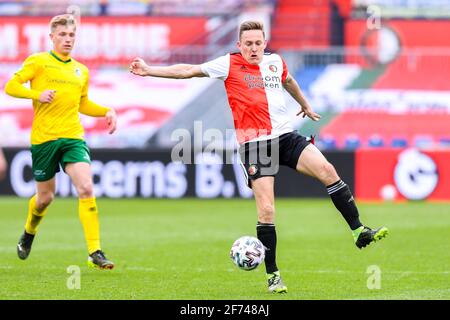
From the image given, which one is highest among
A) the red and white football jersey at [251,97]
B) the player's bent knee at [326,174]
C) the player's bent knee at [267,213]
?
the red and white football jersey at [251,97]

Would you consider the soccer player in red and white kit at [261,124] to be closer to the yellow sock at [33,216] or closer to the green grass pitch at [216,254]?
the green grass pitch at [216,254]

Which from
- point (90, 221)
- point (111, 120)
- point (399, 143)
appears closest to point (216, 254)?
point (90, 221)

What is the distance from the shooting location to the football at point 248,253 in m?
8.88

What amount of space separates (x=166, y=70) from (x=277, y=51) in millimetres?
19253

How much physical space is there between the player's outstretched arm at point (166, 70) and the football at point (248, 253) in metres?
1.55

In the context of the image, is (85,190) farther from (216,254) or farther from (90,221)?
(216,254)

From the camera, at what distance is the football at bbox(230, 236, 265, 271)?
8.88 metres

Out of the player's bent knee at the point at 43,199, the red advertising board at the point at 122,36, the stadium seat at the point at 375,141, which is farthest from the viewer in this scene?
the red advertising board at the point at 122,36

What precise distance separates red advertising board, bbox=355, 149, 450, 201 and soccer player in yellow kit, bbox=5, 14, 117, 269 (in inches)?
480

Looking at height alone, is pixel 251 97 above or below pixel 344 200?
above

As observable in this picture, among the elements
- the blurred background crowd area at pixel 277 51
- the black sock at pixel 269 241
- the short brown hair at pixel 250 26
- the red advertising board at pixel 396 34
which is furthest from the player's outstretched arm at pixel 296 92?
the red advertising board at pixel 396 34

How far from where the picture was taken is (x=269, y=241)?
9.05m

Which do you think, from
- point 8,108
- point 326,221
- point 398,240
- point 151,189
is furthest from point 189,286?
point 8,108

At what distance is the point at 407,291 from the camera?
8.88m
